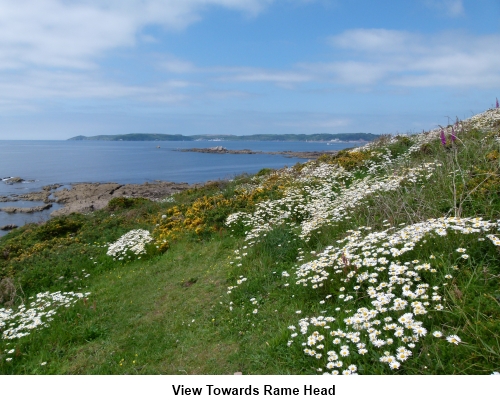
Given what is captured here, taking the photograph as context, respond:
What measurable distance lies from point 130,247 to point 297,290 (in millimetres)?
6135

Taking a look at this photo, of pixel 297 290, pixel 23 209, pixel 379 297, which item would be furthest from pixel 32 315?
pixel 23 209

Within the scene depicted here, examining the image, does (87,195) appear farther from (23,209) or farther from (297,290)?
(297,290)

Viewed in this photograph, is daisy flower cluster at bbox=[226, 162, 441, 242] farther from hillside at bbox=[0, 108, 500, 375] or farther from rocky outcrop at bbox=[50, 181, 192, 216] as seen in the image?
rocky outcrop at bbox=[50, 181, 192, 216]

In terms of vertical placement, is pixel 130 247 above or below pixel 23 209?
above

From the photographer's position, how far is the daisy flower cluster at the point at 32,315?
5.81 metres

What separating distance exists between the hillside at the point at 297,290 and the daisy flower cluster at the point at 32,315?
37 millimetres

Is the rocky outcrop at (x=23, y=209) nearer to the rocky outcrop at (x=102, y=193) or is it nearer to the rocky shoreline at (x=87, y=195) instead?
the rocky shoreline at (x=87, y=195)

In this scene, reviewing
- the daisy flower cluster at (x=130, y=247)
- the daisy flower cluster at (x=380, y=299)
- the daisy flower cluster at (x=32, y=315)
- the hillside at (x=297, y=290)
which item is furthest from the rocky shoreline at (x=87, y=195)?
the daisy flower cluster at (x=380, y=299)

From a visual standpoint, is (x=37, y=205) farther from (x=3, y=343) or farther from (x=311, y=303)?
(x=311, y=303)

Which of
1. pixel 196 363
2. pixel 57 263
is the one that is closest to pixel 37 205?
pixel 57 263

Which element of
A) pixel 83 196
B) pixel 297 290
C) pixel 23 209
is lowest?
pixel 23 209

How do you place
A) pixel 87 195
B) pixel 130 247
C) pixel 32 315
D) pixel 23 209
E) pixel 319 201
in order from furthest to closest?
pixel 87 195, pixel 23 209, pixel 130 247, pixel 319 201, pixel 32 315

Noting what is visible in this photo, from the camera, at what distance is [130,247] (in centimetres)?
975

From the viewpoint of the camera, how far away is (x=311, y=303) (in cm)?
470
